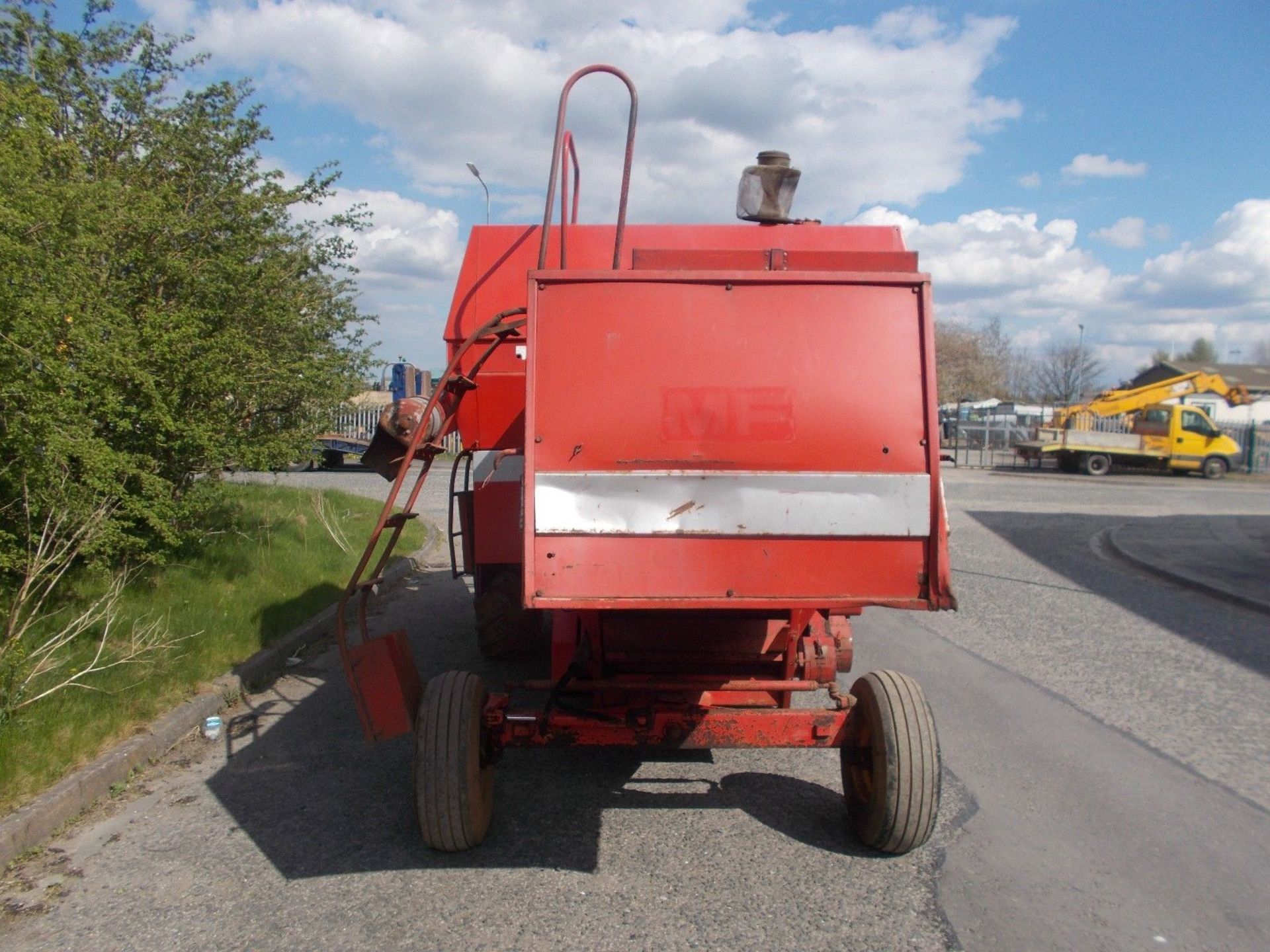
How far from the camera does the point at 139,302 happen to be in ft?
22.6

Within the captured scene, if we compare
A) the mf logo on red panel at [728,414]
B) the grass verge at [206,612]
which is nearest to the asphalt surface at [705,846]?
the grass verge at [206,612]

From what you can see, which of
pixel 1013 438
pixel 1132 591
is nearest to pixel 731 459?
pixel 1132 591

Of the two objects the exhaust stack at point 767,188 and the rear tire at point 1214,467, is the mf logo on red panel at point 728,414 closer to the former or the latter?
the exhaust stack at point 767,188

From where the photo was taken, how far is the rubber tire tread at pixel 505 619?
696 cm

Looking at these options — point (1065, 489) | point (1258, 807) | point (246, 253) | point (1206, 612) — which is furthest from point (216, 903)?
point (1065, 489)

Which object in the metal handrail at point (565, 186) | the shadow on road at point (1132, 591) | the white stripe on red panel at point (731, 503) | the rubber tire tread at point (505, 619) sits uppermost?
the metal handrail at point (565, 186)

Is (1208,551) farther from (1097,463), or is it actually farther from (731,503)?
(1097,463)

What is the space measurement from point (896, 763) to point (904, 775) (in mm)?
52

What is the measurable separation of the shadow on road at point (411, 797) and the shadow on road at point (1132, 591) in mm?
4929

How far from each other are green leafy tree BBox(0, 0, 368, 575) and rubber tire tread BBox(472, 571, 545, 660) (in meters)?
2.08

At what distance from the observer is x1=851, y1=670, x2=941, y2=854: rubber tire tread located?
13.2ft

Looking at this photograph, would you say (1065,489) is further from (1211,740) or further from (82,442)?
(82,442)

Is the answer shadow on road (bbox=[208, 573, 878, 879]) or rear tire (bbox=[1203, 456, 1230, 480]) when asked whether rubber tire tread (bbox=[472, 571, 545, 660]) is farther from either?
rear tire (bbox=[1203, 456, 1230, 480])

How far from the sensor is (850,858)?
4.22 meters
